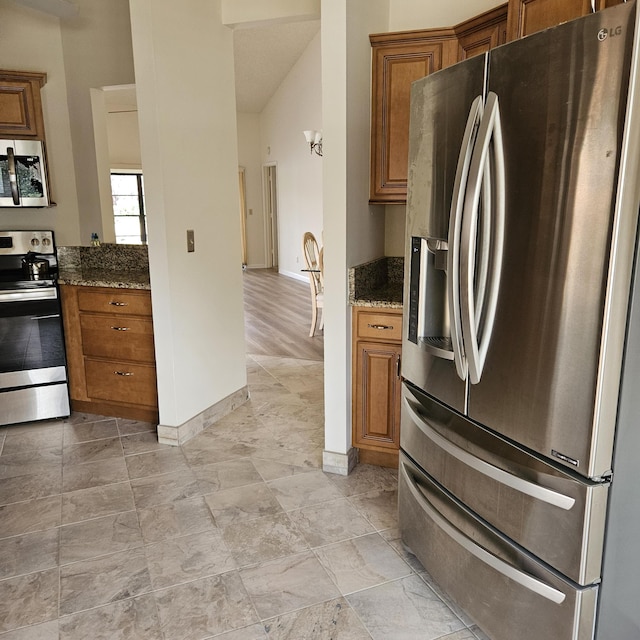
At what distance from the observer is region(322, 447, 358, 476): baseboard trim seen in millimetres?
2801

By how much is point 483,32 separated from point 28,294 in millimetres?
2879

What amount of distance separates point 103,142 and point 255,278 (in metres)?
6.26

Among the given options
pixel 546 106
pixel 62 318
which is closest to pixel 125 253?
pixel 62 318

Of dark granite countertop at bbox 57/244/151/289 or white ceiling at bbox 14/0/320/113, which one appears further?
white ceiling at bbox 14/0/320/113

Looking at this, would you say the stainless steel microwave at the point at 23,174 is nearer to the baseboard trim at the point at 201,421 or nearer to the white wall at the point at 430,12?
the baseboard trim at the point at 201,421

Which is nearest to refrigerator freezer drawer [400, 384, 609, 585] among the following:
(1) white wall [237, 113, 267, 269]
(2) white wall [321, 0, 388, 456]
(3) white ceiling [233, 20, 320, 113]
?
(2) white wall [321, 0, 388, 456]

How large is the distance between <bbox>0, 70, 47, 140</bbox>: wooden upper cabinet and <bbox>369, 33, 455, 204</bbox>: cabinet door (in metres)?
Answer: 2.28

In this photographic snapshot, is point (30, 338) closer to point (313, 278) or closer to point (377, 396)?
point (377, 396)

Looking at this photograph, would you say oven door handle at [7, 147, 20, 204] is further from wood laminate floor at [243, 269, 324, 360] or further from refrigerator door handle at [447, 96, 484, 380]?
refrigerator door handle at [447, 96, 484, 380]

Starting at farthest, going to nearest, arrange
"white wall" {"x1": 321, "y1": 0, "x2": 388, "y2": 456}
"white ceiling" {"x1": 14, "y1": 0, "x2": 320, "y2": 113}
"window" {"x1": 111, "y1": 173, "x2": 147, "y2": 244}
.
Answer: "white ceiling" {"x1": 14, "y1": 0, "x2": 320, "y2": 113} → "window" {"x1": 111, "y1": 173, "x2": 147, "y2": 244} → "white wall" {"x1": 321, "y1": 0, "x2": 388, "y2": 456}

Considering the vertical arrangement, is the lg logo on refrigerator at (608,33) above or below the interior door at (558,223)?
above

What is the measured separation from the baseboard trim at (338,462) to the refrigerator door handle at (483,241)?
1.36 meters

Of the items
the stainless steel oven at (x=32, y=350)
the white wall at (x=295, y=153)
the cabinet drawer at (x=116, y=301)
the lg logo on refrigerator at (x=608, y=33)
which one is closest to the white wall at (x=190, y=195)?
the cabinet drawer at (x=116, y=301)

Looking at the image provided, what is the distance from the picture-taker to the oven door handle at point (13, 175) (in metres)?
3.53
